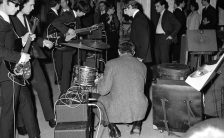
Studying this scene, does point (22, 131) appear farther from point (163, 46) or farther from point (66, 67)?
point (163, 46)

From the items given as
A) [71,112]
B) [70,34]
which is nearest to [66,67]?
[70,34]

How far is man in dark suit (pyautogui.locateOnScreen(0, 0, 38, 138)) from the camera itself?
300 cm

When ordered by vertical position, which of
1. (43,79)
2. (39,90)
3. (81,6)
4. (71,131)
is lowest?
(71,131)

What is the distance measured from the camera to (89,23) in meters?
7.13

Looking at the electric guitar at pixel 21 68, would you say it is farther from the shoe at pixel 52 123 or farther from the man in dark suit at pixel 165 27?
the man in dark suit at pixel 165 27

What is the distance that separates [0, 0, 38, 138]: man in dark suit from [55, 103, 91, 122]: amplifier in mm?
539

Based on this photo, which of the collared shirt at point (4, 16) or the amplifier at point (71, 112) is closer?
the collared shirt at point (4, 16)

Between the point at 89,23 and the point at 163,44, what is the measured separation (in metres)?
2.01

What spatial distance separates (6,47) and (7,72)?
0.91ft

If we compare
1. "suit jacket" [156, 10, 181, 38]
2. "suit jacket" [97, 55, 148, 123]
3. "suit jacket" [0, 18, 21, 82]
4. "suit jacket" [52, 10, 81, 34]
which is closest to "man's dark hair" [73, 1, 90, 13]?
"suit jacket" [52, 10, 81, 34]

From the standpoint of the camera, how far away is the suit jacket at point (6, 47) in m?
2.97

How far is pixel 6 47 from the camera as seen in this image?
10.1 feet

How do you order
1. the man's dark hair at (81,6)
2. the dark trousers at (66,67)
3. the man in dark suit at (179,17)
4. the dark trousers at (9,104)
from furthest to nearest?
the man in dark suit at (179,17) < the dark trousers at (66,67) < the man's dark hair at (81,6) < the dark trousers at (9,104)

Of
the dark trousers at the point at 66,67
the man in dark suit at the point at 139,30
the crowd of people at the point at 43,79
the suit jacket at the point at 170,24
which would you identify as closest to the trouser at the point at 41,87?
the crowd of people at the point at 43,79
